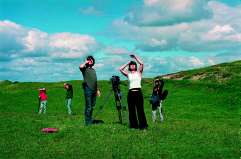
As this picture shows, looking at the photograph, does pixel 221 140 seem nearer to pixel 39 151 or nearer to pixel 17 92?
pixel 39 151

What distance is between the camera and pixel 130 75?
66.9ft

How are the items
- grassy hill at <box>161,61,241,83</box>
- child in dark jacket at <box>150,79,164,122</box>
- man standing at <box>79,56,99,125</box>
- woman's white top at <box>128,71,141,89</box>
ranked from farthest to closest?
grassy hill at <box>161,61,241,83</box>
child in dark jacket at <box>150,79,164,122</box>
man standing at <box>79,56,99,125</box>
woman's white top at <box>128,71,141,89</box>

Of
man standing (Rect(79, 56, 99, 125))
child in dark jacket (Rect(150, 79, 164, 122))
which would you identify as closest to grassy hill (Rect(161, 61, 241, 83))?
child in dark jacket (Rect(150, 79, 164, 122))

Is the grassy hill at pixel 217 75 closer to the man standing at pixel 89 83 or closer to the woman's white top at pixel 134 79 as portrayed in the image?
the man standing at pixel 89 83

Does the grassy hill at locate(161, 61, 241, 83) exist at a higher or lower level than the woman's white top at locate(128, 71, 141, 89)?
higher

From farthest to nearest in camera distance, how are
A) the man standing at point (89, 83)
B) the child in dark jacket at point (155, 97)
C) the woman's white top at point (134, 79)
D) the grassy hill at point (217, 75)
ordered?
the grassy hill at point (217, 75)
the child in dark jacket at point (155, 97)
the man standing at point (89, 83)
the woman's white top at point (134, 79)

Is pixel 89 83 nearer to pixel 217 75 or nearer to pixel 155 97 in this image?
pixel 155 97

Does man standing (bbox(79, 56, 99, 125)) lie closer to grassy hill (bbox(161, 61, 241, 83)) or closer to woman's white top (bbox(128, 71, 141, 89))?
woman's white top (bbox(128, 71, 141, 89))

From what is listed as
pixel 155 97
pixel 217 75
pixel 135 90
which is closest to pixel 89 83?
pixel 135 90

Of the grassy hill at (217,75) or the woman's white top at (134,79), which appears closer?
the woman's white top at (134,79)

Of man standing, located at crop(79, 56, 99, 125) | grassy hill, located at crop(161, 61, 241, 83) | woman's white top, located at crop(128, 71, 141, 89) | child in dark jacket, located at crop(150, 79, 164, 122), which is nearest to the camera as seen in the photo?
woman's white top, located at crop(128, 71, 141, 89)

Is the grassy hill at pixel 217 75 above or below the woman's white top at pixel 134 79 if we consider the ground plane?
above

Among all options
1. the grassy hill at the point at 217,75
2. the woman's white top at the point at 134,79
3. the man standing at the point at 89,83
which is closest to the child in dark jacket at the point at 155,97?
the man standing at the point at 89,83

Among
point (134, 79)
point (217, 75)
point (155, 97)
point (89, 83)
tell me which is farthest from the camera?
point (217, 75)
